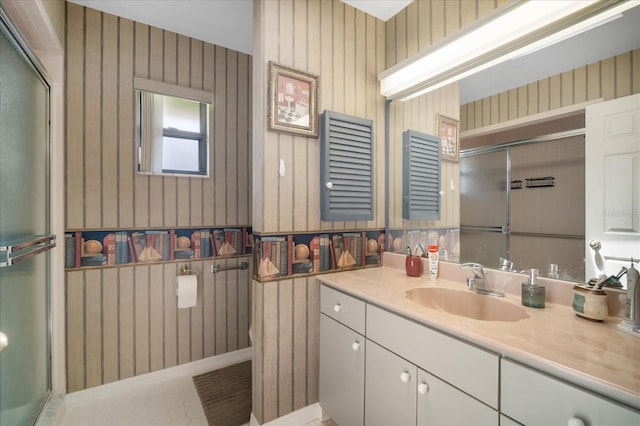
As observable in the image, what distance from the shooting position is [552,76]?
3.88 feet

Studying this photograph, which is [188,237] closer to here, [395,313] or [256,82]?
[256,82]

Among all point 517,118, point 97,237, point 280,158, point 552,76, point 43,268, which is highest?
point 552,76

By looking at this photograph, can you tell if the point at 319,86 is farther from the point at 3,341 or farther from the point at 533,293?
the point at 3,341

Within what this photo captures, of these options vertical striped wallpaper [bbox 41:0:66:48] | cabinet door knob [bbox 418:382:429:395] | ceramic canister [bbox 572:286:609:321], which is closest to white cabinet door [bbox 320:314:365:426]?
cabinet door knob [bbox 418:382:429:395]

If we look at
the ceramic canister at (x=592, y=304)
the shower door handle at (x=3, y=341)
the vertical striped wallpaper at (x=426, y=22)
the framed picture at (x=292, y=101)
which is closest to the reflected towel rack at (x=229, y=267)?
the shower door handle at (x=3, y=341)

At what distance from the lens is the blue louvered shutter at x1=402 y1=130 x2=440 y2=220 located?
1.71 meters

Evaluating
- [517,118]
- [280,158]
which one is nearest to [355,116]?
[280,158]

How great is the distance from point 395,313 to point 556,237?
0.74 meters

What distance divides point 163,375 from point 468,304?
2154mm

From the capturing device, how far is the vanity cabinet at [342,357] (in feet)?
4.33

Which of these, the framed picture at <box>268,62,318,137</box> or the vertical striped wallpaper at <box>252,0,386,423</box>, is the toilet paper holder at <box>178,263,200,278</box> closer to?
the vertical striped wallpaper at <box>252,0,386,423</box>

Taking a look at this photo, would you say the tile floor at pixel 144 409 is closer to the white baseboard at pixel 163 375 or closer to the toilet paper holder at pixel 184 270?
the white baseboard at pixel 163 375

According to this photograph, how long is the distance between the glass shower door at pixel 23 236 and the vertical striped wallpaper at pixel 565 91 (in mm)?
2129

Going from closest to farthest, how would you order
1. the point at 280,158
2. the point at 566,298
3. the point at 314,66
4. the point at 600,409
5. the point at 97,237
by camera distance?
the point at 600,409
the point at 566,298
the point at 280,158
the point at 314,66
the point at 97,237
